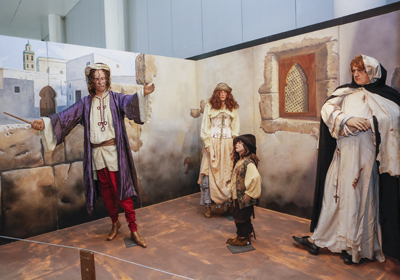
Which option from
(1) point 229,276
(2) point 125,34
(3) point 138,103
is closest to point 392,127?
(1) point 229,276

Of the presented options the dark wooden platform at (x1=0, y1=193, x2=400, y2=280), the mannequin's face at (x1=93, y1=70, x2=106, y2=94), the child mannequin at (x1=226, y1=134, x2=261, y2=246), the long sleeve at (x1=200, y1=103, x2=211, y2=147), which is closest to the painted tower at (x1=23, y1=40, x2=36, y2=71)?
the mannequin's face at (x1=93, y1=70, x2=106, y2=94)

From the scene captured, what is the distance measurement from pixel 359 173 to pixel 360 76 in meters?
0.84

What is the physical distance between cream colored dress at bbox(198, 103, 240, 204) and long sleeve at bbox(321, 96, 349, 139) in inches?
55.1

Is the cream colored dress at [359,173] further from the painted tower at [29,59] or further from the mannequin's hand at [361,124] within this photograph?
the painted tower at [29,59]

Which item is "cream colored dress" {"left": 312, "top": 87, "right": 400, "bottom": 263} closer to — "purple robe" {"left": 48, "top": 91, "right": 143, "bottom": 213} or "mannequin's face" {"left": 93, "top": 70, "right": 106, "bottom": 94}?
"purple robe" {"left": 48, "top": 91, "right": 143, "bottom": 213}

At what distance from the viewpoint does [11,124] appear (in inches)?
132

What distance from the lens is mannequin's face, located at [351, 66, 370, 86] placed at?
2568 mm

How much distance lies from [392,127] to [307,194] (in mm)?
1517

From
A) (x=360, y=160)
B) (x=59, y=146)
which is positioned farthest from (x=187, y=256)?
(x=59, y=146)

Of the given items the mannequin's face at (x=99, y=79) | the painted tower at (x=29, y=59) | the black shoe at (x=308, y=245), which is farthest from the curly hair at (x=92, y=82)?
the black shoe at (x=308, y=245)

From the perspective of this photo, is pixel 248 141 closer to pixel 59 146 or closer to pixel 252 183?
pixel 252 183

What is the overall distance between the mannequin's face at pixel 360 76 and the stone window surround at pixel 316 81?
76cm

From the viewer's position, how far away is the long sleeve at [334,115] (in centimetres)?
262

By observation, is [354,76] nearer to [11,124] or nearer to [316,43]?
[316,43]
